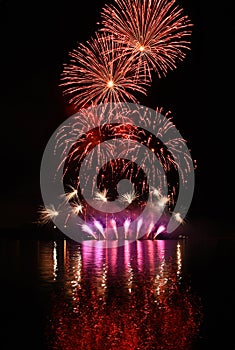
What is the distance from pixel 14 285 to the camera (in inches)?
1009

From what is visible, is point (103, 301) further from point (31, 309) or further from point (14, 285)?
point (14, 285)

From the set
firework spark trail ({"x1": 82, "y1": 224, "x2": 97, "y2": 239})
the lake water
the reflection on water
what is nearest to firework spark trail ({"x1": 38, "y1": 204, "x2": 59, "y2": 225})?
firework spark trail ({"x1": 82, "y1": 224, "x2": 97, "y2": 239})

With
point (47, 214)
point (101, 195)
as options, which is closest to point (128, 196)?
point (101, 195)

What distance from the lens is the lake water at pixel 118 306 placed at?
595 inches

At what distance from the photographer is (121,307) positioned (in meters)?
20.0

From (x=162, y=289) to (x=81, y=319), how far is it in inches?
277

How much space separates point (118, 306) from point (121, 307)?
0.79ft

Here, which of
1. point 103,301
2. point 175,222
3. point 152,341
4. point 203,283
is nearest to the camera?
point 152,341

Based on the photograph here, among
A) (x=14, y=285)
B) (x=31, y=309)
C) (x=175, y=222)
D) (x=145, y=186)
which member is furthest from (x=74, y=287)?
(x=175, y=222)

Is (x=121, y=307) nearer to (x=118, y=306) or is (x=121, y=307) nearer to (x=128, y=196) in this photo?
(x=118, y=306)

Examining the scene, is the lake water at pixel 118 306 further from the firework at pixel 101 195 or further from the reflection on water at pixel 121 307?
the firework at pixel 101 195

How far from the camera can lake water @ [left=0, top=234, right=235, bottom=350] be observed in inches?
595

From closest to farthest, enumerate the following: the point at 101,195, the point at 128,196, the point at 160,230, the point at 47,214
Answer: the point at 101,195 → the point at 128,196 → the point at 160,230 → the point at 47,214

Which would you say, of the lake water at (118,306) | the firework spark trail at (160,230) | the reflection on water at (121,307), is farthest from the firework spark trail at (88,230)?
the reflection on water at (121,307)
